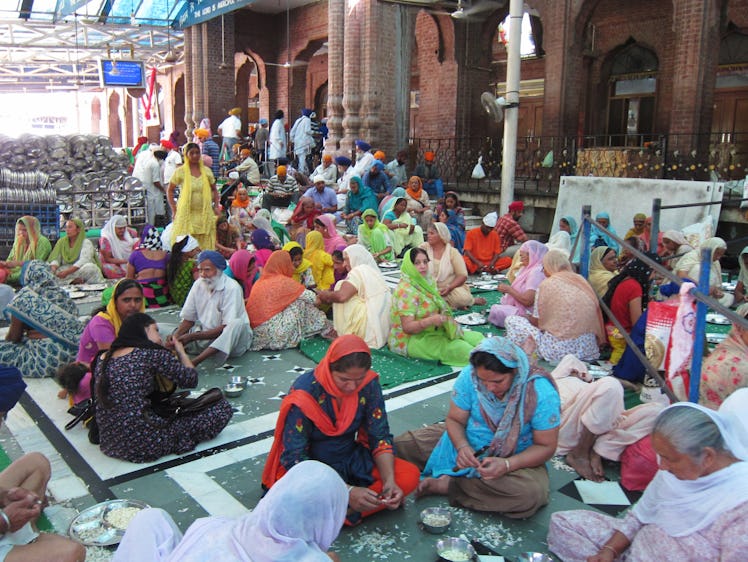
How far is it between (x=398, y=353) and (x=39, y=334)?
8.99 feet

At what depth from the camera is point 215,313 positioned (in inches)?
210

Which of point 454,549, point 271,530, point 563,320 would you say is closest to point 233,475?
point 454,549

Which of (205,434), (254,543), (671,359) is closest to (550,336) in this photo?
(671,359)

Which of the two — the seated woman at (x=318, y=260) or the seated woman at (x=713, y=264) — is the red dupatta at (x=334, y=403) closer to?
the seated woman at (x=318, y=260)

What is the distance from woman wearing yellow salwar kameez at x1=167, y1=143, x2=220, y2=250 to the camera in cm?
757

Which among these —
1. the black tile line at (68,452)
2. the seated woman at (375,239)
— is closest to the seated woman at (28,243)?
the black tile line at (68,452)

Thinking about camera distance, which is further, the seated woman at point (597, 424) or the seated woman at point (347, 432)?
the seated woman at point (597, 424)

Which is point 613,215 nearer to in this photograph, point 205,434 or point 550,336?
point 550,336

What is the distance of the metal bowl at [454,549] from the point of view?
9.06 ft

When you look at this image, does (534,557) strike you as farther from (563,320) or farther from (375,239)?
(375,239)

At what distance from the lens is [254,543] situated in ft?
5.99

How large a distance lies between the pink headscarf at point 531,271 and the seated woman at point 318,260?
194 centimetres

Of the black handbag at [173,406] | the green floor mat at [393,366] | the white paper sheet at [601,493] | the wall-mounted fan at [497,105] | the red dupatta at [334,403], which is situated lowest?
the white paper sheet at [601,493]

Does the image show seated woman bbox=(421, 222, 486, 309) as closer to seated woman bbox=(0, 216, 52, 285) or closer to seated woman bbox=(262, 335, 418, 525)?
seated woman bbox=(262, 335, 418, 525)
